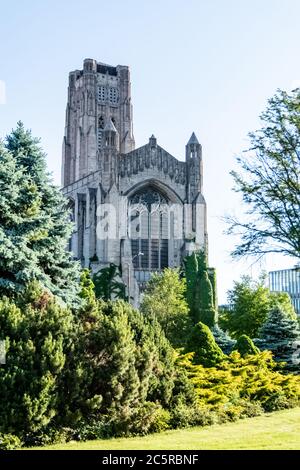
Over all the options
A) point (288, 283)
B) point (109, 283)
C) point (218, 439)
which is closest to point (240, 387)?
point (218, 439)

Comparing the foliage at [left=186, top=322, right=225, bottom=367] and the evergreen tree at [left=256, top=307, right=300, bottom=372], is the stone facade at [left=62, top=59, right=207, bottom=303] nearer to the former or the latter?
the evergreen tree at [left=256, top=307, right=300, bottom=372]

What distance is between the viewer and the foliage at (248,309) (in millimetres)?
45125

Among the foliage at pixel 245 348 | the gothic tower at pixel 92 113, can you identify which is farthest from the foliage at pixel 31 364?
the gothic tower at pixel 92 113

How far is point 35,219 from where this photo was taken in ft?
58.9

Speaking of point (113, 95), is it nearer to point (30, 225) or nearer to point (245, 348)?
point (245, 348)

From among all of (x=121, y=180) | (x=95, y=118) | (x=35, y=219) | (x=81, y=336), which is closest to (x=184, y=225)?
(x=121, y=180)

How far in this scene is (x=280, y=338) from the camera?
3062 cm

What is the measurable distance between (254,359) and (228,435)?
910 cm

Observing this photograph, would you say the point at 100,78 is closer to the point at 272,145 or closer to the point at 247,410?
the point at 272,145

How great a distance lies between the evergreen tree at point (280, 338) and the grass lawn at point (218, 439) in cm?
1468

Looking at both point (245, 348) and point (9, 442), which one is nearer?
point (9, 442)

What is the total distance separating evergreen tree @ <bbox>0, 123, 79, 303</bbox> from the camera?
1684 centimetres

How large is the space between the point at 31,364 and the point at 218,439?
12.5ft
